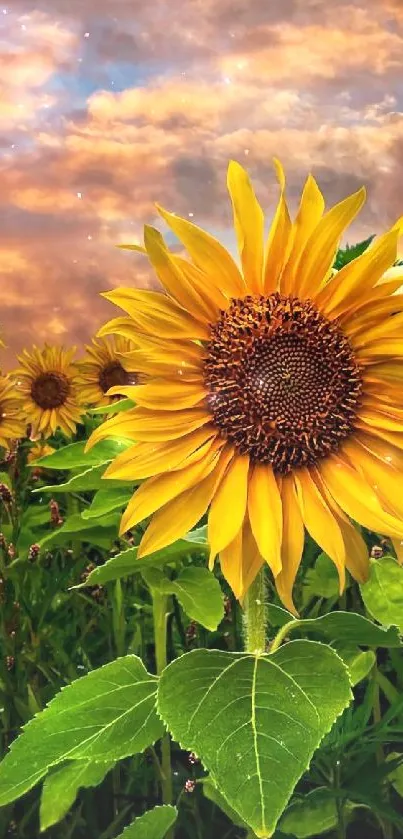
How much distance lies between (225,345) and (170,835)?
354 millimetres

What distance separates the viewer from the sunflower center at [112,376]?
4.47ft

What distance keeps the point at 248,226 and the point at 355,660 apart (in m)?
0.28

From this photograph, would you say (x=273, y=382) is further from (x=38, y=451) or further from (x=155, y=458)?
(x=38, y=451)

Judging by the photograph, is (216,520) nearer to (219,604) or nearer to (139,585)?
(219,604)

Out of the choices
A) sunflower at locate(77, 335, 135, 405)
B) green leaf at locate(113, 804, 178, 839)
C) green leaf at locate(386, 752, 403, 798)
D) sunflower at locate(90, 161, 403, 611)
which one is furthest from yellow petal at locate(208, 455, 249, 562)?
sunflower at locate(77, 335, 135, 405)

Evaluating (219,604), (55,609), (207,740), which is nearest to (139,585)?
(55,609)

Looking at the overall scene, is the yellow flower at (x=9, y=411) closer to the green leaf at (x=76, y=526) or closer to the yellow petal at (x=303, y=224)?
the green leaf at (x=76, y=526)

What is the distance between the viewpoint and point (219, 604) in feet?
1.69

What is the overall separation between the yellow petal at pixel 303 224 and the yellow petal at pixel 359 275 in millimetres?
18

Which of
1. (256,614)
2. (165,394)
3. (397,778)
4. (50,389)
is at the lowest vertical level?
(397,778)

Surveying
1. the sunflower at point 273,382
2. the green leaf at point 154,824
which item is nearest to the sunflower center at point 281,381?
the sunflower at point 273,382

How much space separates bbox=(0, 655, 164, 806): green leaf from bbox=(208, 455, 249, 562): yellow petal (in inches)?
4.6

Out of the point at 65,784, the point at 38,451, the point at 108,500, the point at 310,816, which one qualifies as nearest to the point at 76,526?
the point at 108,500

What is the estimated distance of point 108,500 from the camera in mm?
528
